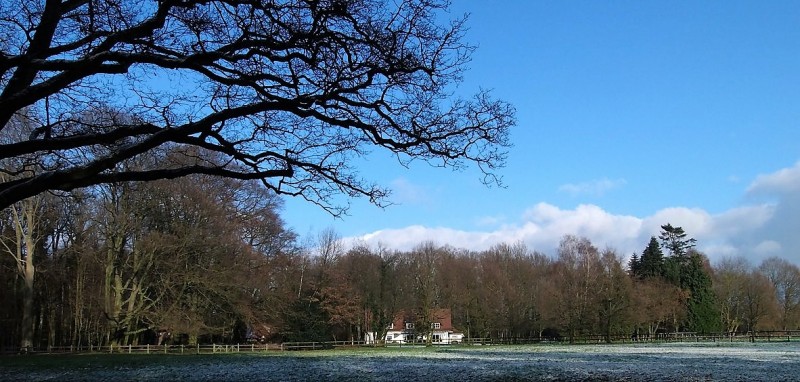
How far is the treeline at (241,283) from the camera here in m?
46.4

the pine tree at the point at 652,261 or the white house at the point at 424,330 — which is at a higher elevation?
the pine tree at the point at 652,261

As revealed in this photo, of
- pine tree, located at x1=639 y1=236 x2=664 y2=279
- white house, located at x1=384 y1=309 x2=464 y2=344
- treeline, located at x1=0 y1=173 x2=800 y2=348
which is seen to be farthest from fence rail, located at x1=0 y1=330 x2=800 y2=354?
pine tree, located at x1=639 y1=236 x2=664 y2=279

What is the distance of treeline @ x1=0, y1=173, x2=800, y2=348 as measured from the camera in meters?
46.4

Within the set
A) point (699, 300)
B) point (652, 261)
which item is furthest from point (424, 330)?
point (699, 300)

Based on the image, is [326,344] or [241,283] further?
[326,344]

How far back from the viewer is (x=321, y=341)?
62969 mm

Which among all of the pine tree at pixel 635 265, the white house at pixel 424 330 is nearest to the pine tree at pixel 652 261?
the pine tree at pixel 635 265

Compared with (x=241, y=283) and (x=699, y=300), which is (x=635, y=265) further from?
(x=241, y=283)

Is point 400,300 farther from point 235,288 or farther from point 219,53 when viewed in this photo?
point 219,53

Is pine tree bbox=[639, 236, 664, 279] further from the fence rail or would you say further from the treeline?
the fence rail

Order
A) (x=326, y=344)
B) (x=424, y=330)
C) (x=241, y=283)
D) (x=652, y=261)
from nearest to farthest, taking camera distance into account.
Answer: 1. (x=241, y=283)
2. (x=326, y=344)
3. (x=424, y=330)
4. (x=652, y=261)

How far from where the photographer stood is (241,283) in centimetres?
4934

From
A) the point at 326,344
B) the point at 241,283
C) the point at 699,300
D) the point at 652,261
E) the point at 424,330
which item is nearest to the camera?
the point at 241,283

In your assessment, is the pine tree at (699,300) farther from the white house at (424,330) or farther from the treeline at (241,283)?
the white house at (424,330)
